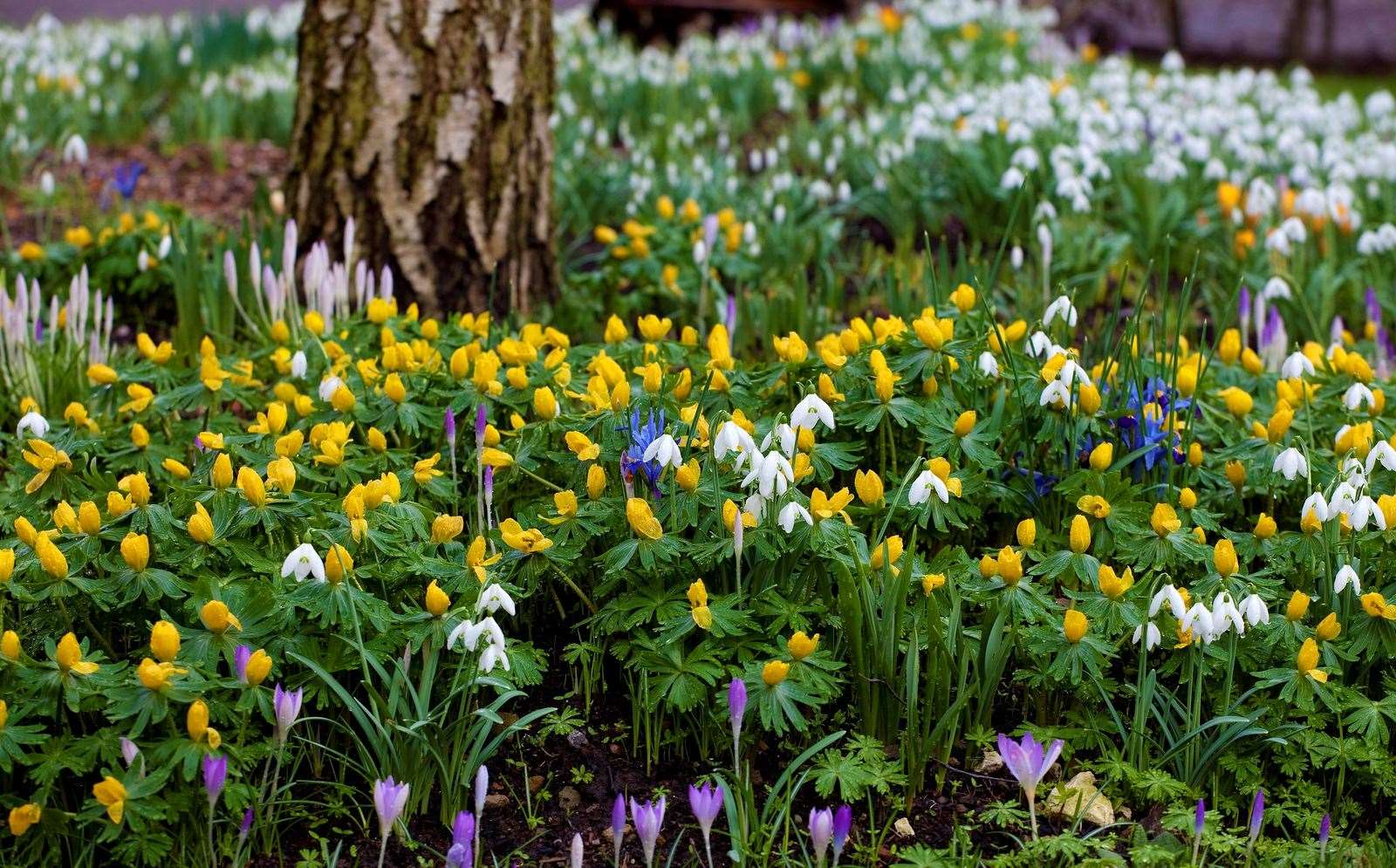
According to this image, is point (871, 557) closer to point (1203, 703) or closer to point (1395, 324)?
point (1203, 703)

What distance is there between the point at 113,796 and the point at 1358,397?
2571 millimetres

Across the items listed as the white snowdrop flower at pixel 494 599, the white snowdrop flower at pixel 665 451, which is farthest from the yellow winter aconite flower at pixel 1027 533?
the white snowdrop flower at pixel 494 599

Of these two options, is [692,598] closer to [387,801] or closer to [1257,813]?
[387,801]

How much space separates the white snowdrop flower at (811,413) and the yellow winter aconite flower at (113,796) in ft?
4.25

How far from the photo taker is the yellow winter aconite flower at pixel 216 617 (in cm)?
215

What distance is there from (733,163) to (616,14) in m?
4.92

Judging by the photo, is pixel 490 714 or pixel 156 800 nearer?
pixel 156 800

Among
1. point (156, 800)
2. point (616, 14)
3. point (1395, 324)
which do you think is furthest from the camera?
point (616, 14)

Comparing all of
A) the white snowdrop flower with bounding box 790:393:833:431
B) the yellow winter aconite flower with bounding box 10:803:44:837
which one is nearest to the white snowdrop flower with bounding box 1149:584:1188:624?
the white snowdrop flower with bounding box 790:393:833:431

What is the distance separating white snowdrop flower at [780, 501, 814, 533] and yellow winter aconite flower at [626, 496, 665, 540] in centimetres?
22

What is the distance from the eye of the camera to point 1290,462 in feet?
8.67

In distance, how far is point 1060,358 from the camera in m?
2.79

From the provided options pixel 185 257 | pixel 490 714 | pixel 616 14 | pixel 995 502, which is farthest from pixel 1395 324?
pixel 616 14

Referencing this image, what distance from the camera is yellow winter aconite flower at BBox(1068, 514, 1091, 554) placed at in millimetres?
2436
